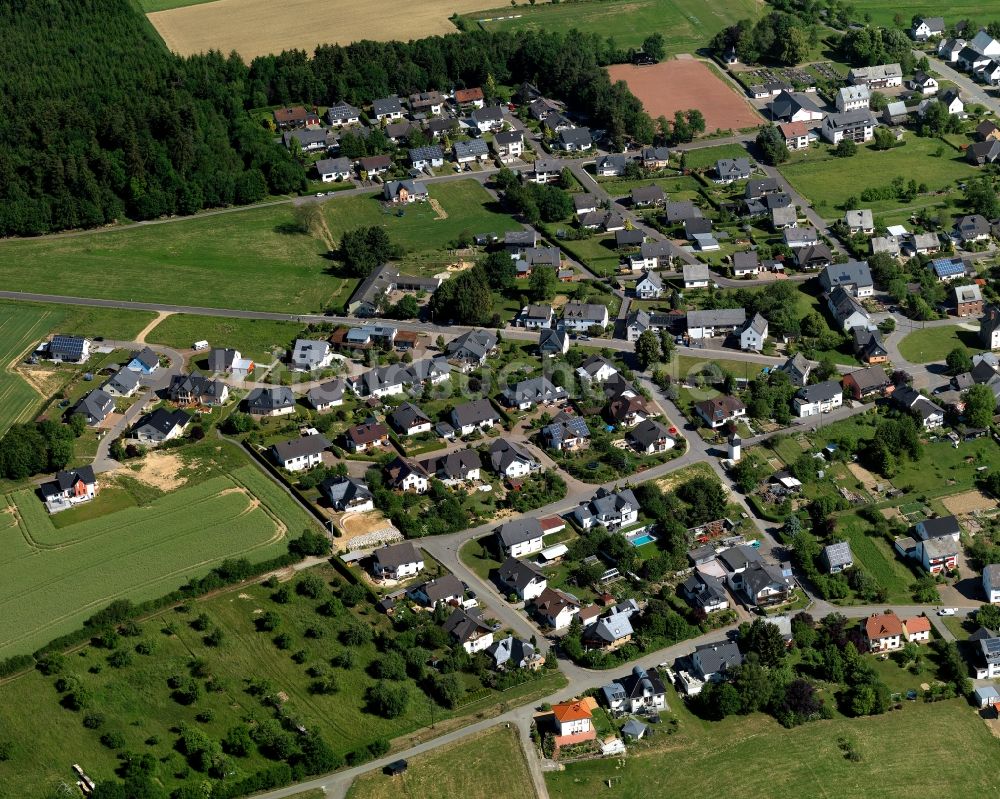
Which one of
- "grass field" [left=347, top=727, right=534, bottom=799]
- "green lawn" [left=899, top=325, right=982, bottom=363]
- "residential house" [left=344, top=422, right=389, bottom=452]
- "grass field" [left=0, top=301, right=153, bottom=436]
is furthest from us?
"grass field" [left=0, top=301, right=153, bottom=436]

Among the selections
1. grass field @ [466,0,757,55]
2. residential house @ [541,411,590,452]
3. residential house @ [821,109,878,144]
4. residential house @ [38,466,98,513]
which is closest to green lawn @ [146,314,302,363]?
residential house @ [38,466,98,513]

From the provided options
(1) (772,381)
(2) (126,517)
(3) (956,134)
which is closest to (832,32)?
(3) (956,134)

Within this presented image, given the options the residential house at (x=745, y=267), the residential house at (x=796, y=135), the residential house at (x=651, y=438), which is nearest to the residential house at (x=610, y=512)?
the residential house at (x=651, y=438)

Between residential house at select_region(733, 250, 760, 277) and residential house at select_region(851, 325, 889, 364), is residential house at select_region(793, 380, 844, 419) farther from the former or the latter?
residential house at select_region(733, 250, 760, 277)

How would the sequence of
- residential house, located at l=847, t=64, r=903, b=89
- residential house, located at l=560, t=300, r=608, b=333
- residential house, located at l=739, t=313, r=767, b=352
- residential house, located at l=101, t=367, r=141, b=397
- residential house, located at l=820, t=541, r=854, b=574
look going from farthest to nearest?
residential house, located at l=847, t=64, r=903, b=89, residential house, located at l=560, t=300, r=608, b=333, residential house, located at l=739, t=313, r=767, b=352, residential house, located at l=101, t=367, r=141, b=397, residential house, located at l=820, t=541, r=854, b=574

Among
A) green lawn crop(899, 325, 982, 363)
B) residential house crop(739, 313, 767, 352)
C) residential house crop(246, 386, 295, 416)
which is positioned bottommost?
green lawn crop(899, 325, 982, 363)

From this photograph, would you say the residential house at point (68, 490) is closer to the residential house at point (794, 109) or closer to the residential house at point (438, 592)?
the residential house at point (438, 592)
